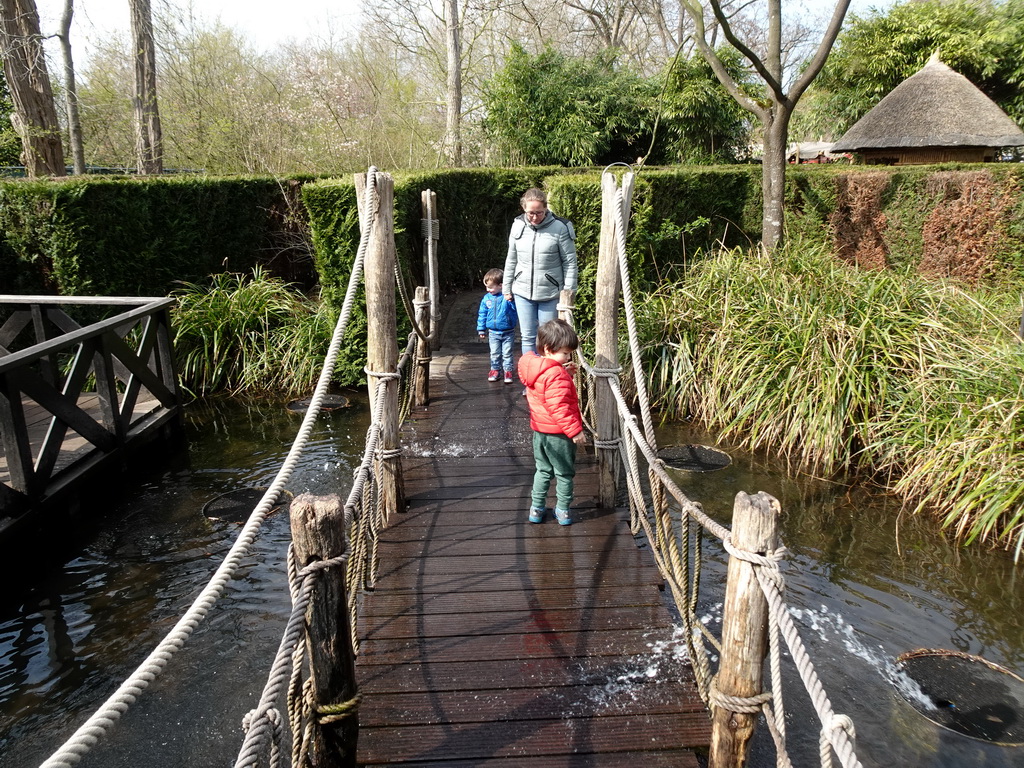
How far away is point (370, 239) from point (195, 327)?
17.3 feet

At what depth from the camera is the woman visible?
5.87m

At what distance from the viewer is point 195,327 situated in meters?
8.88

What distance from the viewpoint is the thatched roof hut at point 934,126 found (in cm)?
1497

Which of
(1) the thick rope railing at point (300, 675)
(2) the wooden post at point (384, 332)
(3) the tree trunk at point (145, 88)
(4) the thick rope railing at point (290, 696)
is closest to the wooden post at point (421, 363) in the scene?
(2) the wooden post at point (384, 332)

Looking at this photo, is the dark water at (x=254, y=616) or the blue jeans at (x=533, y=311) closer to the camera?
the dark water at (x=254, y=616)

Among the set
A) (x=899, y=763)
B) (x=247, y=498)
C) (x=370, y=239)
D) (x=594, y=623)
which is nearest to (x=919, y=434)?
(x=899, y=763)

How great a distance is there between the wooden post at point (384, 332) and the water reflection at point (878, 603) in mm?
2318

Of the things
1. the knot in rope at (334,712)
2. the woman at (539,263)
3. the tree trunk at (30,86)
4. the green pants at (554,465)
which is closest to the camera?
the knot in rope at (334,712)

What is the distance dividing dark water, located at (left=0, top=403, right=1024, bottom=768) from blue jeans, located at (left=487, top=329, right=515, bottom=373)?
1.92 m

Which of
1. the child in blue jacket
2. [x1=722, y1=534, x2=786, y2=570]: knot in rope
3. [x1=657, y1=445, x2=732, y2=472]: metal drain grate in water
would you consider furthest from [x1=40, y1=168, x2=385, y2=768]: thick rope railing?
[x1=657, y1=445, x2=732, y2=472]: metal drain grate in water

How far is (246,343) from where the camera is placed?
362 inches

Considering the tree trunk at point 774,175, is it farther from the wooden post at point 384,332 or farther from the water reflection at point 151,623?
the wooden post at point 384,332

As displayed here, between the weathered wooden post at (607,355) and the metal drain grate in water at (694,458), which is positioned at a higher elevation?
the weathered wooden post at (607,355)

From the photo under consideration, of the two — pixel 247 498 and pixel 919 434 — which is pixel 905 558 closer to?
pixel 919 434
